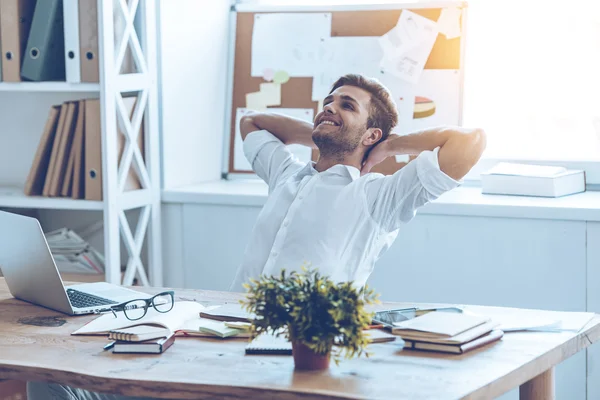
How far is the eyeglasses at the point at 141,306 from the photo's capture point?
6.23 ft

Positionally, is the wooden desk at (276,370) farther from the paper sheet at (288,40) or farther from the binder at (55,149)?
the paper sheet at (288,40)

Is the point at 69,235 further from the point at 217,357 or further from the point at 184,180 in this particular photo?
the point at 217,357

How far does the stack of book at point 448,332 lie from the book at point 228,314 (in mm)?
311

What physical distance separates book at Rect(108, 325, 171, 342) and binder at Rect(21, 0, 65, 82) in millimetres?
1601

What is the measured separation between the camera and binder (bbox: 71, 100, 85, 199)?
306cm

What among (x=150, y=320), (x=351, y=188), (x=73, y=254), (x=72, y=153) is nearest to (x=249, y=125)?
(x=351, y=188)

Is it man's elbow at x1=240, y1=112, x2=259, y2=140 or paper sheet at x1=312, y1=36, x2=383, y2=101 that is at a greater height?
paper sheet at x1=312, y1=36, x2=383, y2=101

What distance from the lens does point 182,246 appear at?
3328mm

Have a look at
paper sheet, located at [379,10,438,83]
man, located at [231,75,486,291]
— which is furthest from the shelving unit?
paper sheet, located at [379,10,438,83]

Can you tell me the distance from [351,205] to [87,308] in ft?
2.31

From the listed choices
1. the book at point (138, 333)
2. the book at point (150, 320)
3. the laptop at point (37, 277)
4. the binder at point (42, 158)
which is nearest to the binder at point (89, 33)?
the binder at point (42, 158)

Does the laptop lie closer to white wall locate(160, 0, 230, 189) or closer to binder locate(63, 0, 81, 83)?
binder locate(63, 0, 81, 83)

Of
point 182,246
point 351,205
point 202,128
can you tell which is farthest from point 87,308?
point 202,128

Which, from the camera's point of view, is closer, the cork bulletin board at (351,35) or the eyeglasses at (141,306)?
the eyeglasses at (141,306)
